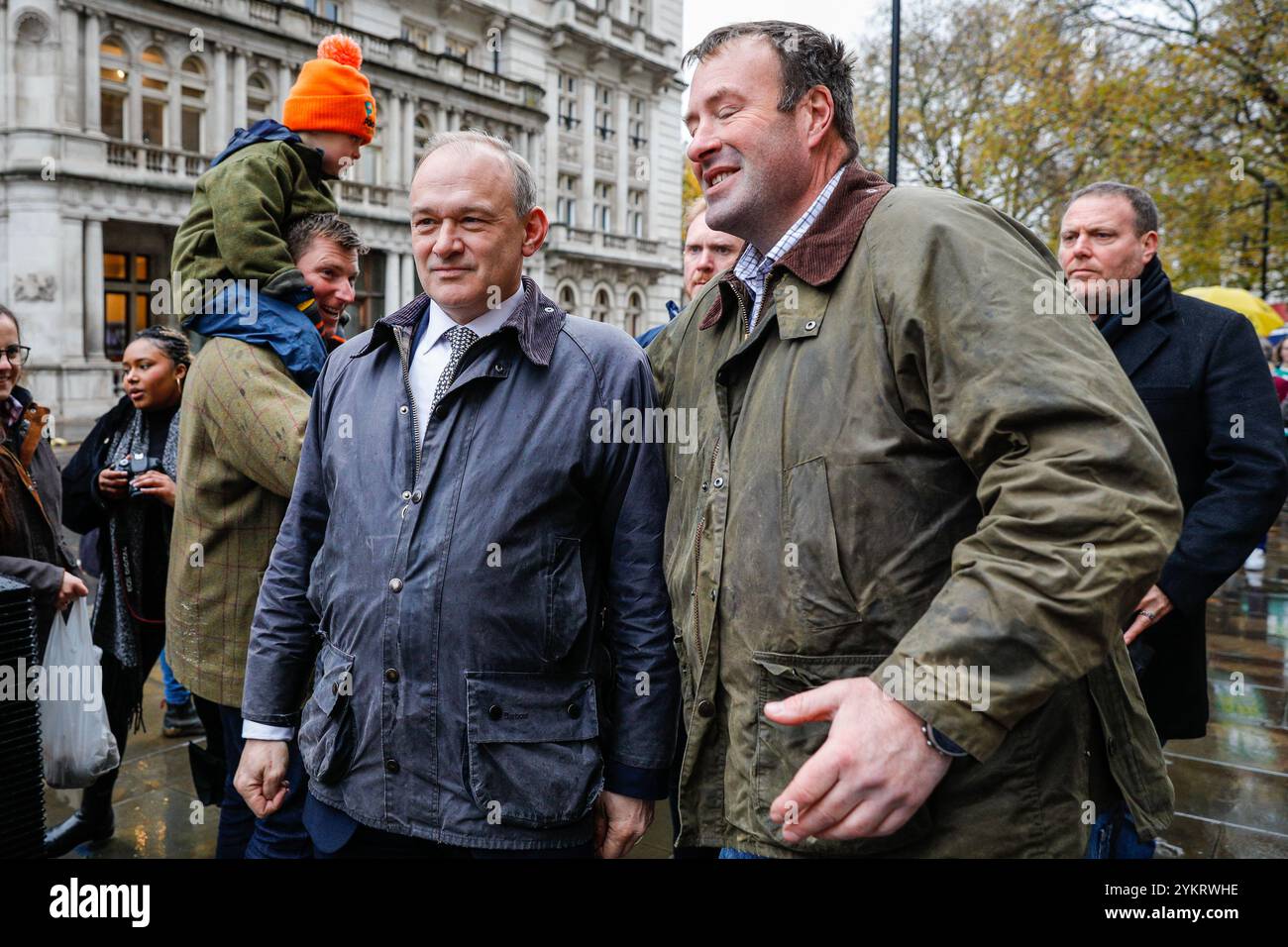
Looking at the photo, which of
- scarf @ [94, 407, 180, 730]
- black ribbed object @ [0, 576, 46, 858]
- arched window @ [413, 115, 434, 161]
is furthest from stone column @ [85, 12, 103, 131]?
black ribbed object @ [0, 576, 46, 858]

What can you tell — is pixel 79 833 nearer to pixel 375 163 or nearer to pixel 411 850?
pixel 411 850

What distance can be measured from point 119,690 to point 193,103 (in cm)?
2693

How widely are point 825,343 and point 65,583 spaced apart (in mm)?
2988

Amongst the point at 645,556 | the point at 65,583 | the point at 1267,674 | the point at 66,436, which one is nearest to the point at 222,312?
the point at 65,583

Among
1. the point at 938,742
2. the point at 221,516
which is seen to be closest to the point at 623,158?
the point at 221,516

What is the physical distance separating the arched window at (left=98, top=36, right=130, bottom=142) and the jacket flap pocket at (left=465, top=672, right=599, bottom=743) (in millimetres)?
27753

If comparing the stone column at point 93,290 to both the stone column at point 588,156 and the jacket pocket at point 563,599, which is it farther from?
the jacket pocket at point 563,599

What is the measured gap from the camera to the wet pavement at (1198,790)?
4.06 m

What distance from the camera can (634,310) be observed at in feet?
138

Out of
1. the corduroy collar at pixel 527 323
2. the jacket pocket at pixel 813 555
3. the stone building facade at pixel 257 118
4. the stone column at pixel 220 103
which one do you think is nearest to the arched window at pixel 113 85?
the stone building facade at pixel 257 118

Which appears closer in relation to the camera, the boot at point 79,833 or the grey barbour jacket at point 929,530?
the grey barbour jacket at point 929,530

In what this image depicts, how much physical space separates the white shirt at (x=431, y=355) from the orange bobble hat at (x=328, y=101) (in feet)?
4.72
